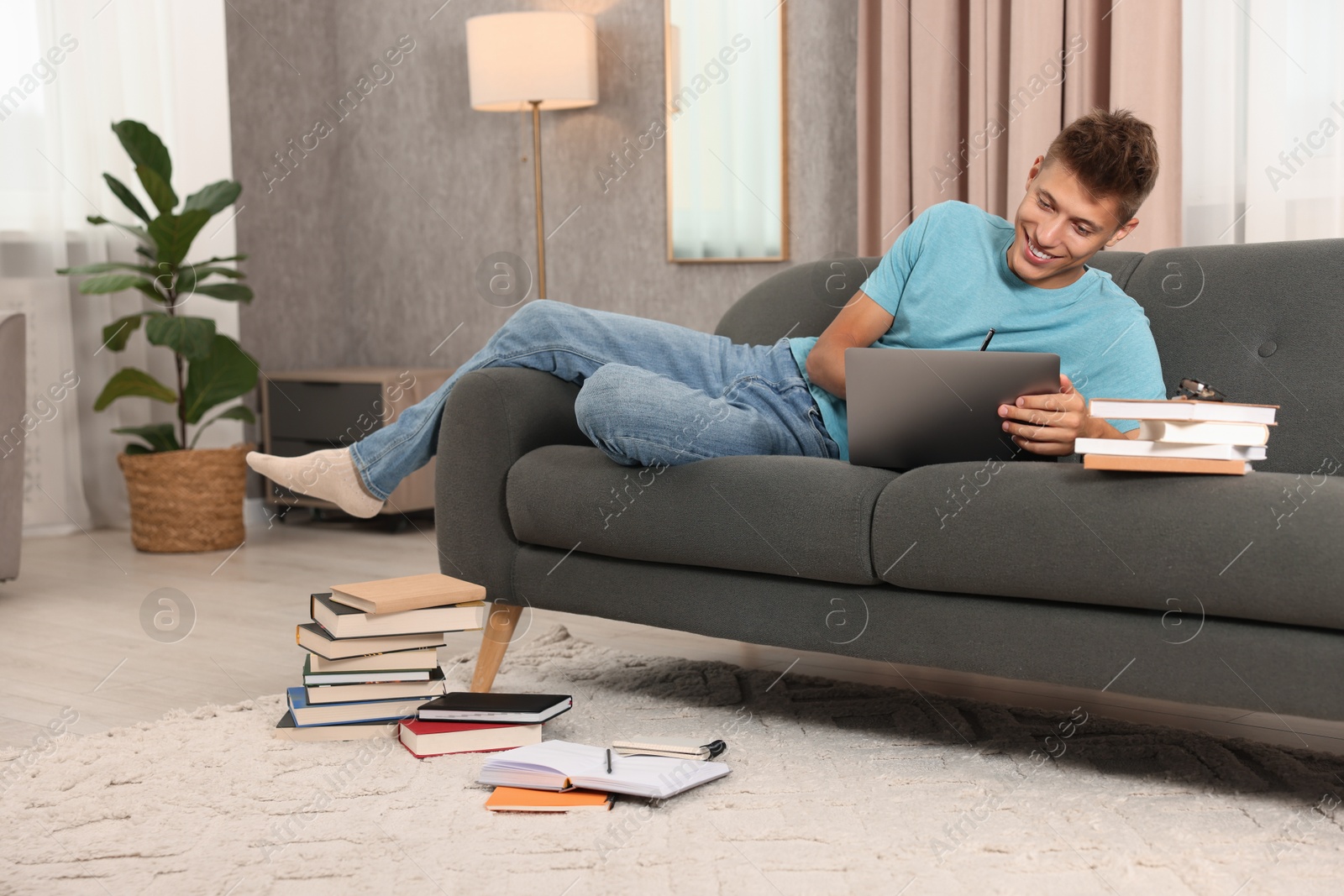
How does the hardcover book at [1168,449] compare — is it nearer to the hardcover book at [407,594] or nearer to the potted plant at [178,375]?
the hardcover book at [407,594]

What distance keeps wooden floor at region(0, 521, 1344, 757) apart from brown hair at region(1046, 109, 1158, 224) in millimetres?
822

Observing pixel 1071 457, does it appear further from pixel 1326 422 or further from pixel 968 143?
pixel 968 143

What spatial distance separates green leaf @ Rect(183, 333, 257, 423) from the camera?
389 centimetres

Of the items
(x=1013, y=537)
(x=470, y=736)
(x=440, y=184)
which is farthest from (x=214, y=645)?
(x=440, y=184)

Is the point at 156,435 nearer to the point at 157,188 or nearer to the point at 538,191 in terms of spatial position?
the point at 157,188

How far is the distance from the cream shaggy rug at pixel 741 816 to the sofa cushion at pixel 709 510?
282 mm

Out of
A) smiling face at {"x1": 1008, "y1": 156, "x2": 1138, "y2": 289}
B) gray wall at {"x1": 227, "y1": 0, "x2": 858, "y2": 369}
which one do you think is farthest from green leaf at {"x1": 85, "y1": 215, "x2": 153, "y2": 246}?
smiling face at {"x1": 1008, "y1": 156, "x2": 1138, "y2": 289}

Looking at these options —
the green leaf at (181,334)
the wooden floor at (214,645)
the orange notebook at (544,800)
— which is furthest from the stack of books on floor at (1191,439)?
the green leaf at (181,334)

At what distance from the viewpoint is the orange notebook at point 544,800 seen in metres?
1.64

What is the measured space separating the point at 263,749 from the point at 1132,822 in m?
1.21

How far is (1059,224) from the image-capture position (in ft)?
6.33

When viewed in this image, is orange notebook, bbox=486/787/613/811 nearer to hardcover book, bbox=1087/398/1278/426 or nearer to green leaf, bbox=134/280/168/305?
hardcover book, bbox=1087/398/1278/426

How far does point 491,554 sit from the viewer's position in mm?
2156

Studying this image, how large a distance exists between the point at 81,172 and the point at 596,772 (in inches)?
128
